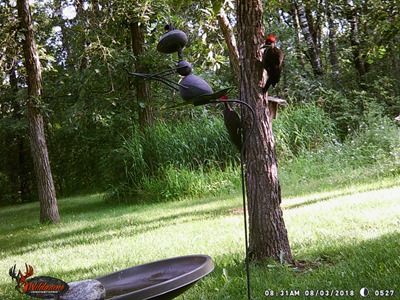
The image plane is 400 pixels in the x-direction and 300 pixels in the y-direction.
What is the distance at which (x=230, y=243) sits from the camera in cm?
521

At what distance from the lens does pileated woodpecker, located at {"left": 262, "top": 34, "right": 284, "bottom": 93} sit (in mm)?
3877

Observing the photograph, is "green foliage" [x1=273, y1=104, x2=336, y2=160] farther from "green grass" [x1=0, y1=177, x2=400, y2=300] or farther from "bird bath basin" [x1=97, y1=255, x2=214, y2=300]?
"bird bath basin" [x1=97, y1=255, x2=214, y2=300]

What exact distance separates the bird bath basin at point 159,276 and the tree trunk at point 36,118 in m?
7.67

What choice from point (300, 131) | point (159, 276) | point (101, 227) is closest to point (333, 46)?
point (300, 131)

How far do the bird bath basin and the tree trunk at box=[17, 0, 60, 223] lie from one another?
767cm

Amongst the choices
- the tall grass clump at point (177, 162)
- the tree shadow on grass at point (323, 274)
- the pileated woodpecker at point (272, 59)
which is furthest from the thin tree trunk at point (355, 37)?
the tree shadow on grass at point (323, 274)

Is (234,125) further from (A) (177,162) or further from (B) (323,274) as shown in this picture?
(A) (177,162)

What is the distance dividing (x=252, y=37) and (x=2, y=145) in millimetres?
17654

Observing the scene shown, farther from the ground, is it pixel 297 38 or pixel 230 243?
pixel 297 38

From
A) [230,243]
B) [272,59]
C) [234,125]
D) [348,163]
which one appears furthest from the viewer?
[348,163]

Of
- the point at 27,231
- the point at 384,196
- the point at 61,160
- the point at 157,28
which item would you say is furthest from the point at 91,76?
the point at 61,160

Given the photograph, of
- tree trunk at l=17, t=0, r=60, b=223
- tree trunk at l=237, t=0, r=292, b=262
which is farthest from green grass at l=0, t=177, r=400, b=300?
tree trunk at l=17, t=0, r=60, b=223

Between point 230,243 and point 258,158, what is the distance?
59.4 inches

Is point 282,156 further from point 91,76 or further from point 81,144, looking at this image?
point 81,144
